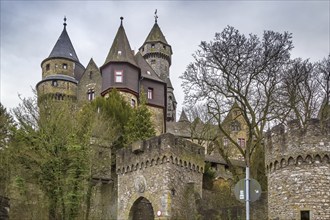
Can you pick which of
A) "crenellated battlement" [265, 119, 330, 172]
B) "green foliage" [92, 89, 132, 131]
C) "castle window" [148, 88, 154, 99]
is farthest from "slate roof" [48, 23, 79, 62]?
"crenellated battlement" [265, 119, 330, 172]

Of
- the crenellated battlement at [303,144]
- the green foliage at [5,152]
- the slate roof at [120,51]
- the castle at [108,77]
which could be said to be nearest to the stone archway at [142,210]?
the green foliage at [5,152]

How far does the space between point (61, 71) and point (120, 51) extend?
29.2 ft

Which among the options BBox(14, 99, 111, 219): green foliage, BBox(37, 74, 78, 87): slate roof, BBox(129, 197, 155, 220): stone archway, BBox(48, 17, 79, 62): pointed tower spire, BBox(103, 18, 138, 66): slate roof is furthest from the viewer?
BBox(48, 17, 79, 62): pointed tower spire

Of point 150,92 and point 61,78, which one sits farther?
point 61,78

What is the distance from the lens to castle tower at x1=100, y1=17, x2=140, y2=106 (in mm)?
48188

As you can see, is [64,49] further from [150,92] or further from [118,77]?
[118,77]

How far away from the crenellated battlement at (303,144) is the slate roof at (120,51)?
2962 centimetres

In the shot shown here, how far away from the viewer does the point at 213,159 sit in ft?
141

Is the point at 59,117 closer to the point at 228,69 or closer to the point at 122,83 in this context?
the point at 228,69

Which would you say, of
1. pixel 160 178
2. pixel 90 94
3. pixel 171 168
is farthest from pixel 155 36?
pixel 160 178

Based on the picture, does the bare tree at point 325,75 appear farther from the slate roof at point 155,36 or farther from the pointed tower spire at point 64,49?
the slate roof at point 155,36

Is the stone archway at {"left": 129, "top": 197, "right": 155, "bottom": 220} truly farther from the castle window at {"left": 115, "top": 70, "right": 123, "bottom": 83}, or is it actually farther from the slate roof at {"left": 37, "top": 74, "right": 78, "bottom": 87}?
the slate roof at {"left": 37, "top": 74, "right": 78, "bottom": 87}

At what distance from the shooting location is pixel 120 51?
5038 cm

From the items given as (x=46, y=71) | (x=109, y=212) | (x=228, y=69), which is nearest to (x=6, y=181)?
(x=109, y=212)
